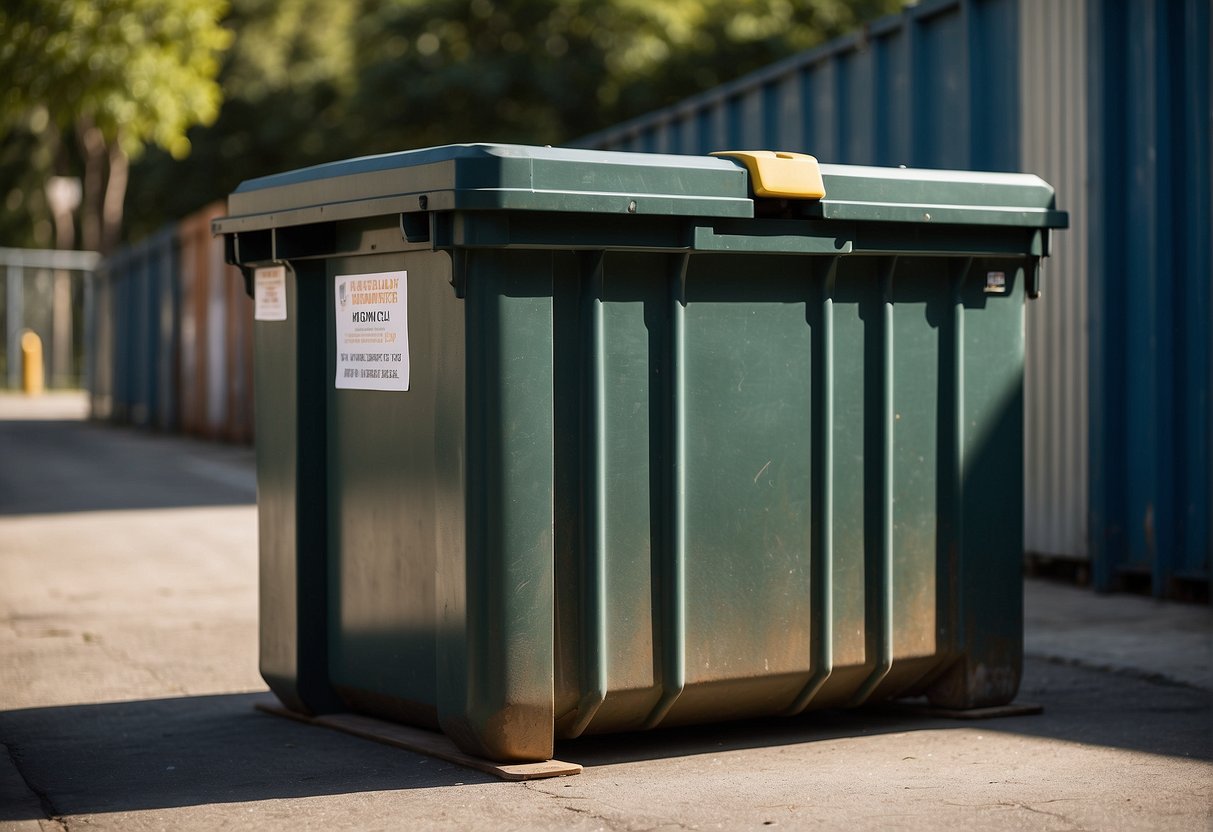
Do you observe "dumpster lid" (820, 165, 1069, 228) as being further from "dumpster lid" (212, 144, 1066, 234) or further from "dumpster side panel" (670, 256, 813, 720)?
"dumpster side panel" (670, 256, 813, 720)

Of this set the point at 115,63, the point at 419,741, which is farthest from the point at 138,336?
the point at 419,741

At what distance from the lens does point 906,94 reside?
30.5 feet

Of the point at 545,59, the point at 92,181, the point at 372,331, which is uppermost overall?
the point at 545,59

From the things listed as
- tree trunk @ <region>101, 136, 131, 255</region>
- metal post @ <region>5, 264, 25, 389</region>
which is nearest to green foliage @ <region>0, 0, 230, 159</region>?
metal post @ <region>5, 264, 25, 389</region>

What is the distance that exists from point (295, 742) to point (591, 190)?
1.92 meters

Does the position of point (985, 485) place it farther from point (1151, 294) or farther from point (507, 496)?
point (1151, 294)

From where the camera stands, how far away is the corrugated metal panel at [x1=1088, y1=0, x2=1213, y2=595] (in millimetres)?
7758

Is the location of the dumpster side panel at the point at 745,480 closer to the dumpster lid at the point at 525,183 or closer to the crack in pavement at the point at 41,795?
the dumpster lid at the point at 525,183

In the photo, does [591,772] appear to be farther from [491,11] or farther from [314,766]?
[491,11]

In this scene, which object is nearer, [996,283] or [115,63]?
[996,283]

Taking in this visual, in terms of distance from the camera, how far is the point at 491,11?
113 feet

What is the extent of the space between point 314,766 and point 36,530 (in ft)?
23.4

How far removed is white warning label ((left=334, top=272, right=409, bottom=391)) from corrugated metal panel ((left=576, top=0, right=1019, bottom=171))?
489cm

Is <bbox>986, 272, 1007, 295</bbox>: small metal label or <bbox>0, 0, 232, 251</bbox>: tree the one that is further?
<bbox>0, 0, 232, 251</bbox>: tree
